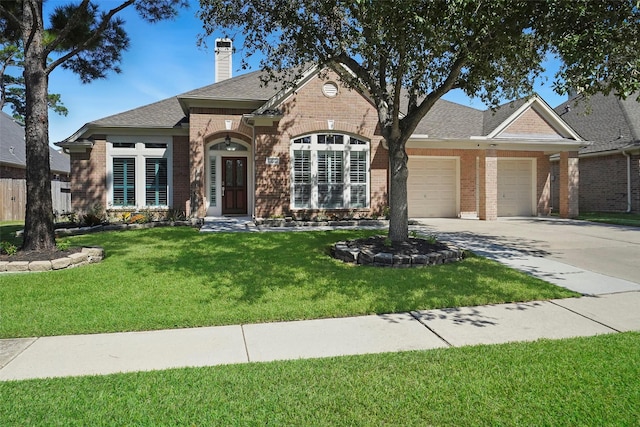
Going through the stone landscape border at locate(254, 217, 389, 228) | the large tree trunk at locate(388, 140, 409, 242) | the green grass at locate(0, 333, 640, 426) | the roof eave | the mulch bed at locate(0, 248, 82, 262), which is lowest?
the green grass at locate(0, 333, 640, 426)

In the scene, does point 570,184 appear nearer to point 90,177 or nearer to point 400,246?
point 400,246

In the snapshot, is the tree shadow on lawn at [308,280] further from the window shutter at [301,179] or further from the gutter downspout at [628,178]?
the gutter downspout at [628,178]

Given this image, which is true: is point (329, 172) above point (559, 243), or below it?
above

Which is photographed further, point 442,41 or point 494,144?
point 494,144

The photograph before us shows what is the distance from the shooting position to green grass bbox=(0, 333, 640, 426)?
2.72 metres

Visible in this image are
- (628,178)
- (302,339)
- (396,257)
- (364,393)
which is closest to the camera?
(364,393)

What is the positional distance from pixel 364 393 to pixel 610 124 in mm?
22742

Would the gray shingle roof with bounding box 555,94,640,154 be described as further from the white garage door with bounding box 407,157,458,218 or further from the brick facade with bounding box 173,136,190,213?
the brick facade with bounding box 173,136,190,213

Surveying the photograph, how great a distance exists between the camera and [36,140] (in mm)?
8070

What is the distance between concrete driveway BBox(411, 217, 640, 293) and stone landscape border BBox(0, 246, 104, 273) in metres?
8.09

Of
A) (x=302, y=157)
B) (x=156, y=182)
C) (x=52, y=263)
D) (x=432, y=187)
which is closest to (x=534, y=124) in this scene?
(x=432, y=187)

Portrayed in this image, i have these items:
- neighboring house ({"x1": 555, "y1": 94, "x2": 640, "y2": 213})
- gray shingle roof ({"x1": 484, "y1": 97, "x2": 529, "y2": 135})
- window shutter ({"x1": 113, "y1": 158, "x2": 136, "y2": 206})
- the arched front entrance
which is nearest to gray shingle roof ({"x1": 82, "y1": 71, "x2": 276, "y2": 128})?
window shutter ({"x1": 113, "y1": 158, "x2": 136, "y2": 206})

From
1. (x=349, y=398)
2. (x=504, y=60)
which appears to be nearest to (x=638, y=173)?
(x=504, y=60)

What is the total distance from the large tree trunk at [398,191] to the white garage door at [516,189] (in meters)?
11.2
